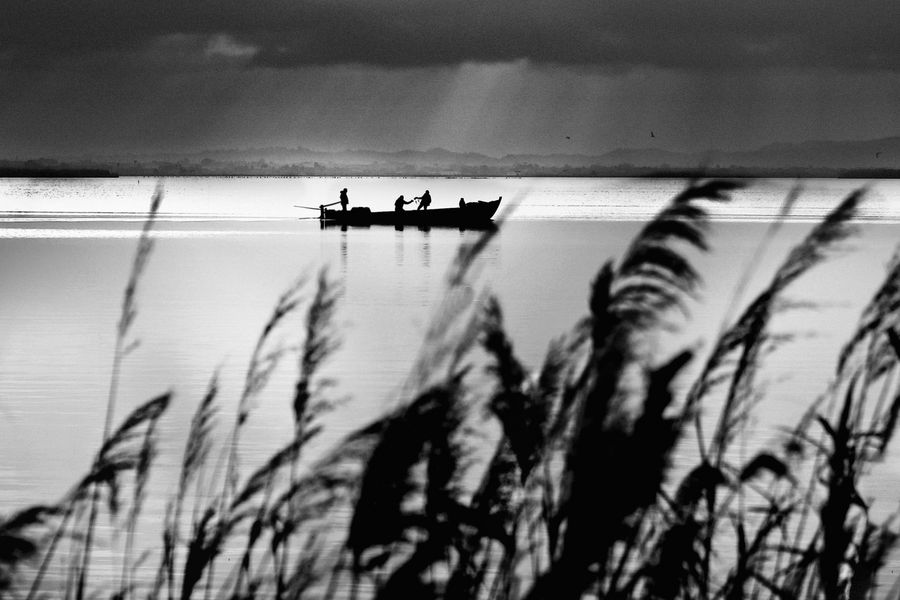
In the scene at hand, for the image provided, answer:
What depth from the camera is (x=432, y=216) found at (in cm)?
6381

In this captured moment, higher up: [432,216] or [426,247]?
[432,216]

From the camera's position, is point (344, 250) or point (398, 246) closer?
point (344, 250)

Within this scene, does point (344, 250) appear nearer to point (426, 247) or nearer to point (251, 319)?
point (426, 247)

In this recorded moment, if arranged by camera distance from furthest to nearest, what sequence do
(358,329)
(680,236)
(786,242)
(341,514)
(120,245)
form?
(786,242) < (120,245) < (358,329) < (341,514) < (680,236)

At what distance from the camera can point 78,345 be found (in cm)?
1983

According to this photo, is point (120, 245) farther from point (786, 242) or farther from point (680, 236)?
point (680, 236)

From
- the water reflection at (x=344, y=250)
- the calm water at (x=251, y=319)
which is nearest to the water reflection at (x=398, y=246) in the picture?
the calm water at (x=251, y=319)

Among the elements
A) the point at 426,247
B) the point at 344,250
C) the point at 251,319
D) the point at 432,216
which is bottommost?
the point at 251,319

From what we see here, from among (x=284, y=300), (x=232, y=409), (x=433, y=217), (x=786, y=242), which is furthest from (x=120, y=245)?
(x=284, y=300)

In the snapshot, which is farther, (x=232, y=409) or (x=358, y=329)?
(x=358, y=329)

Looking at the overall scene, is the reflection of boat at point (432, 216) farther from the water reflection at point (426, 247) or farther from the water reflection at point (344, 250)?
the water reflection at point (344, 250)

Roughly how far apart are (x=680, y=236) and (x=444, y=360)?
71 cm

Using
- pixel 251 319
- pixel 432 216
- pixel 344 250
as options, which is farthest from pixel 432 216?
pixel 251 319

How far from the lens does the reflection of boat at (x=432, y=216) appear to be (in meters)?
63.2
